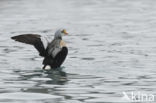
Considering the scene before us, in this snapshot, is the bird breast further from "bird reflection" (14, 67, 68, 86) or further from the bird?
"bird reflection" (14, 67, 68, 86)

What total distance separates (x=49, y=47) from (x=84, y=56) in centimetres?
283

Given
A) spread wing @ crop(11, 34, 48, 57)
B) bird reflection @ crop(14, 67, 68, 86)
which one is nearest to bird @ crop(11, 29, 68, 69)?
spread wing @ crop(11, 34, 48, 57)

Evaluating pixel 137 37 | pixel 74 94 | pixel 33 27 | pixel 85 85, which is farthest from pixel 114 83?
pixel 33 27

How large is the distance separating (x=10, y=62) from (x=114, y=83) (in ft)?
15.1

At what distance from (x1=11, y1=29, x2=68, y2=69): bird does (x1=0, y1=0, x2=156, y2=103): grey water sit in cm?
32

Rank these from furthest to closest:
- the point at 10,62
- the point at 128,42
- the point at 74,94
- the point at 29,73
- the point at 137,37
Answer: the point at 137,37
the point at 128,42
the point at 10,62
the point at 29,73
the point at 74,94

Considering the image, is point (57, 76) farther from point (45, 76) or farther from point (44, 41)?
point (44, 41)

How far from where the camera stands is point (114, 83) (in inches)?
524

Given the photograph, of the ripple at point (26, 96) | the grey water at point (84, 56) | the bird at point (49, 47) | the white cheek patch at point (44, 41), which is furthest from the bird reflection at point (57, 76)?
the ripple at point (26, 96)

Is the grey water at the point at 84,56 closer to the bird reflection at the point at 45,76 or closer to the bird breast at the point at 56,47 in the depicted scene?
the bird reflection at the point at 45,76

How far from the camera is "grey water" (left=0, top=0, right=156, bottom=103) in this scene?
12.3m

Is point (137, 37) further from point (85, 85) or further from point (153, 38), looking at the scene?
point (85, 85)

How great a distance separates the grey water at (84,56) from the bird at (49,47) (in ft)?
1.03

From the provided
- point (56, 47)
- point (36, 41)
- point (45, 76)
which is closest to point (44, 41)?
point (36, 41)
